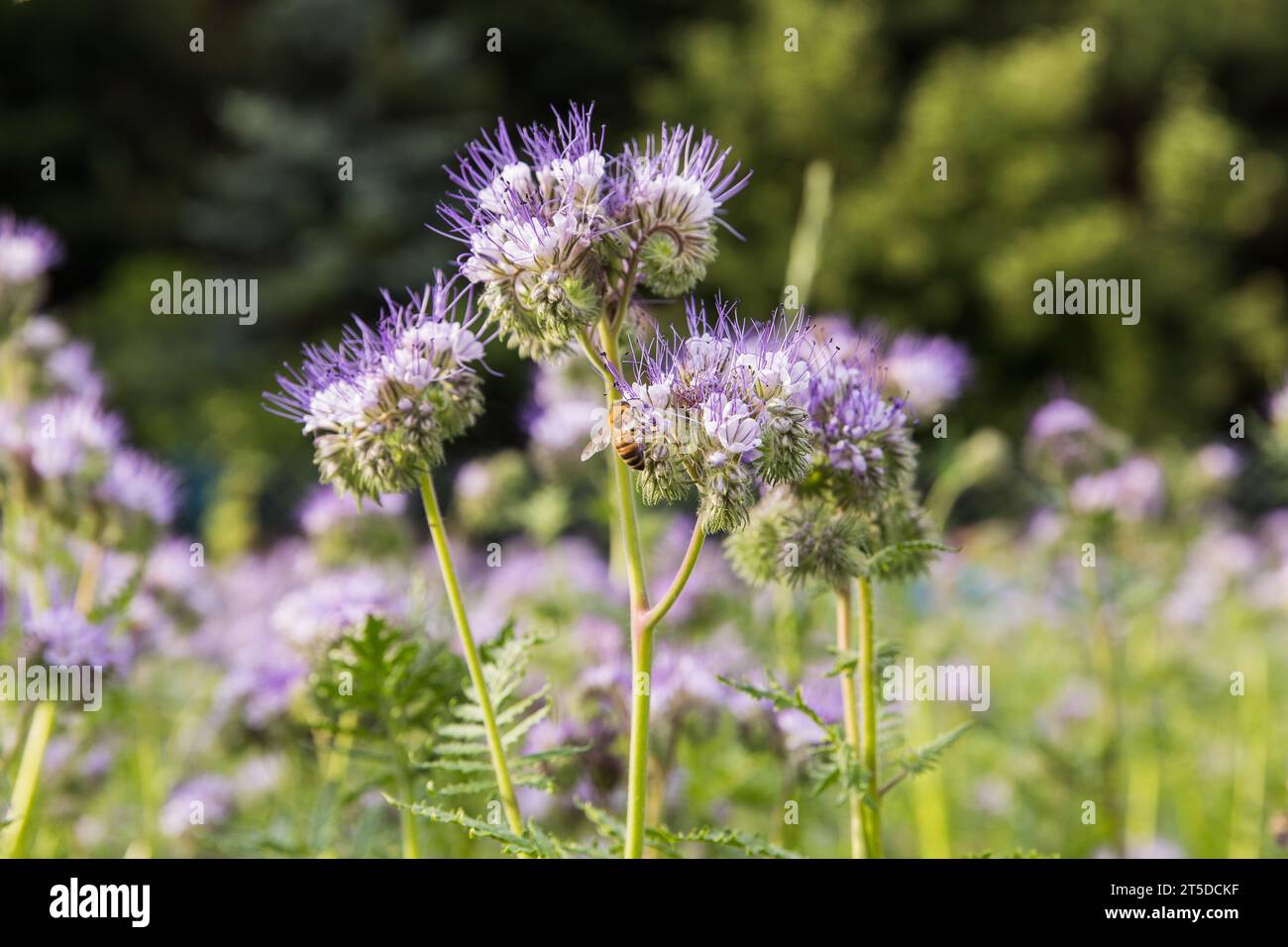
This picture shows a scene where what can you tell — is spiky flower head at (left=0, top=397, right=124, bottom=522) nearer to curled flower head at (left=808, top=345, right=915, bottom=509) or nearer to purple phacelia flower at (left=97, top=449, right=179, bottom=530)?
purple phacelia flower at (left=97, top=449, right=179, bottom=530)

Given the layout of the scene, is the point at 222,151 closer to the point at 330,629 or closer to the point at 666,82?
the point at 666,82

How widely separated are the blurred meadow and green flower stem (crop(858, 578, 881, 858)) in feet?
0.14

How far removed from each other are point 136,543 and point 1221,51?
29.5m

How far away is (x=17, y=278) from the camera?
11.5 feet

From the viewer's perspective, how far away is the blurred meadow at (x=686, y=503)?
2.59 m

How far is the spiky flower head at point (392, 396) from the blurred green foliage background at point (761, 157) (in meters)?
18.2

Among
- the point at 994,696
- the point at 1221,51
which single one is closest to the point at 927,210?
the point at 1221,51

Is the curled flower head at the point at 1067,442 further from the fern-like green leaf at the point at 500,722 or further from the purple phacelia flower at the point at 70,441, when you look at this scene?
the purple phacelia flower at the point at 70,441

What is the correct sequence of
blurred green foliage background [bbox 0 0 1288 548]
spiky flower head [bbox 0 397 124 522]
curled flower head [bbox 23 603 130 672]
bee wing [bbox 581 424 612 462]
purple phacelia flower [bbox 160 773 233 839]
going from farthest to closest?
blurred green foliage background [bbox 0 0 1288 548], purple phacelia flower [bbox 160 773 233 839], spiky flower head [bbox 0 397 124 522], curled flower head [bbox 23 603 130 672], bee wing [bbox 581 424 612 462]

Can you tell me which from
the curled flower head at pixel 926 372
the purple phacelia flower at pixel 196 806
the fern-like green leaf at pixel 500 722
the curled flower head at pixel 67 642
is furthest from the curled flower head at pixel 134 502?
the curled flower head at pixel 926 372

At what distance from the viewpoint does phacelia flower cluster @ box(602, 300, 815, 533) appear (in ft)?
4.80

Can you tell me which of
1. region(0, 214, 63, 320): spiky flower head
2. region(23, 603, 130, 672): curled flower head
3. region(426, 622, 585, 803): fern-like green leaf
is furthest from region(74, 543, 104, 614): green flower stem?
region(426, 622, 585, 803): fern-like green leaf

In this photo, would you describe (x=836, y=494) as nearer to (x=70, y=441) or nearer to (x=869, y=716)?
(x=869, y=716)

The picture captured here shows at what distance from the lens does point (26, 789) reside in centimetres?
245
